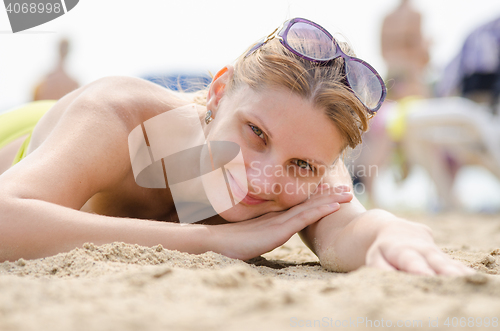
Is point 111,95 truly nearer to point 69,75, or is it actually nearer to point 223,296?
point 223,296

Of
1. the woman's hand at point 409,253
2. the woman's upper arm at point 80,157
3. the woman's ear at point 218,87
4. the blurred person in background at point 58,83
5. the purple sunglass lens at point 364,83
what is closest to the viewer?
the woman's hand at point 409,253

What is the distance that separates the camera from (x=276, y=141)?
1.42 meters

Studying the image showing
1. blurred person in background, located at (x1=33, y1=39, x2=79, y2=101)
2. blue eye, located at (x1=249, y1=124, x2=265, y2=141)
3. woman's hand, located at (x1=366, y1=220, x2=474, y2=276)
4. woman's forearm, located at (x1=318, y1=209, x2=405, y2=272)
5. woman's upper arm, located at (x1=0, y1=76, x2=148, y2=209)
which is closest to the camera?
woman's hand, located at (x1=366, y1=220, x2=474, y2=276)

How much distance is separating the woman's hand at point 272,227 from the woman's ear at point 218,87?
49cm

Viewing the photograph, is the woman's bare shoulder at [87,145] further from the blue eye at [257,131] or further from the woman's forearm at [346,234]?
the woman's forearm at [346,234]

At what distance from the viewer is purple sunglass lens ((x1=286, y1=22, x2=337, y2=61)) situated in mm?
1562

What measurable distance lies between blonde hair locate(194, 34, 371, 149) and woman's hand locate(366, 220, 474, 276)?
48 centimetres

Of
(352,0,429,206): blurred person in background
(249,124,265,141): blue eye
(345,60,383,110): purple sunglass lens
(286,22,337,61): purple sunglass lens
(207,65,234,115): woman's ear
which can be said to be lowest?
(352,0,429,206): blurred person in background

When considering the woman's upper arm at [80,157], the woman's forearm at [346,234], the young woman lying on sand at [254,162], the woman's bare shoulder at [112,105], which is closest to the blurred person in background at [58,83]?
the woman's bare shoulder at [112,105]

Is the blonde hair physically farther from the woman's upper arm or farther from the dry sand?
the dry sand

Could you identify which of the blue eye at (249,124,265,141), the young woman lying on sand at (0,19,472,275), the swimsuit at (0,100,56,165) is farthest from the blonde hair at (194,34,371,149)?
the swimsuit at (0,100,56,165)

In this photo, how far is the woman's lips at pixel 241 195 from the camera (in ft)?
5.05

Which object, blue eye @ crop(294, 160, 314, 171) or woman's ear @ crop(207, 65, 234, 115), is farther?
woman's ear @ crop(207, 65, 234, 115)

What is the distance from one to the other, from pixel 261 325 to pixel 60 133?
1.16 meters
